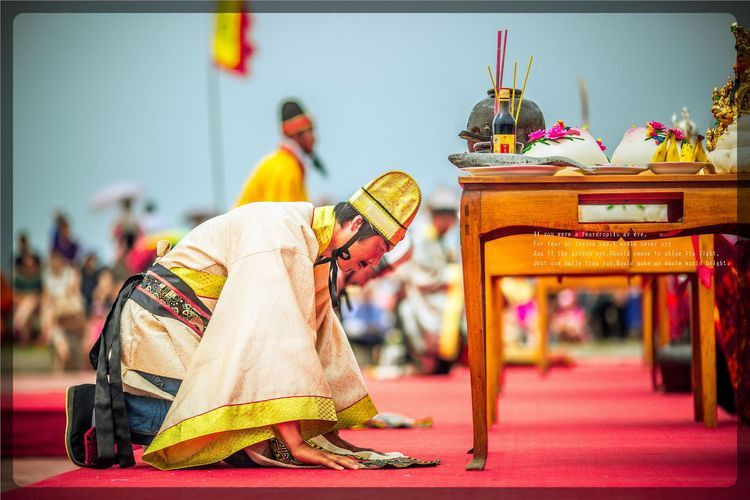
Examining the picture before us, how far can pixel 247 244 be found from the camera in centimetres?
330

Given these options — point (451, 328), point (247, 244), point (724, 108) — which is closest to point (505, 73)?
point (724, 108)

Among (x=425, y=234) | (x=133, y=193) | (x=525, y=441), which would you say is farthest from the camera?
(x=133, y=193)

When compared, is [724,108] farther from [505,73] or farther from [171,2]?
[171,2]

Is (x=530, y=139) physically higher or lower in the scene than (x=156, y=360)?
higher

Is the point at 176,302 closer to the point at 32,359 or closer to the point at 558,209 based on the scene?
the point at 558,209

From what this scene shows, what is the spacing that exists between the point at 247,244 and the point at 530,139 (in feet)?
3.19

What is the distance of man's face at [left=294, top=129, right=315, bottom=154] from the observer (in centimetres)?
664

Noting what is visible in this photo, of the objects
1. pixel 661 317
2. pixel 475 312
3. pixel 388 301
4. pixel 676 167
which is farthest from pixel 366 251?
A: pixel 388 301

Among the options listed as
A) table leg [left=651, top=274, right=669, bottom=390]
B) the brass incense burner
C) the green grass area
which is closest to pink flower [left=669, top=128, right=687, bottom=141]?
the brass incense burner

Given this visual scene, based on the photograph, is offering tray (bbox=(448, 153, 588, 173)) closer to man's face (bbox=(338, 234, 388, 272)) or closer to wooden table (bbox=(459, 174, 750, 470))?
wooden table (bbox=(459, 174, 750, 470))

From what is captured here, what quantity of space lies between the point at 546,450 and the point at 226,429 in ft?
3.41

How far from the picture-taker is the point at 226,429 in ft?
10.2

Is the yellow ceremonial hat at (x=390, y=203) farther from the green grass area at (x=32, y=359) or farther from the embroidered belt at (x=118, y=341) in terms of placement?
the green grass area at (x=32, y=359)

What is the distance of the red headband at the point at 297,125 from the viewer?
21.8ft
